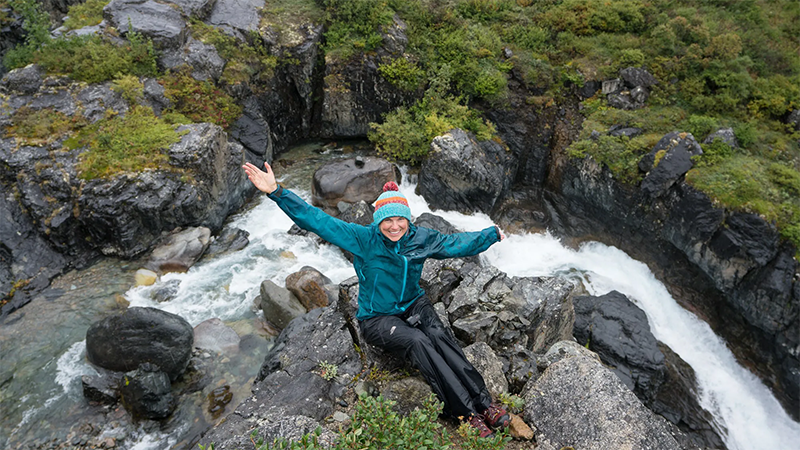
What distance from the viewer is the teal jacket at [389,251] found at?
463cm

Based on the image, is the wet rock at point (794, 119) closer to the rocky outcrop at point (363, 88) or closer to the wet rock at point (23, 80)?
the rocky outcrop at point (363, 88)

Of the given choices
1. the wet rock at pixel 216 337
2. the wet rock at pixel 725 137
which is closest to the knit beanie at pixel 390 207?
the wet rock at pixel 216 337

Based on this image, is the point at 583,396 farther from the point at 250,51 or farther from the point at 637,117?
the point at 250,51

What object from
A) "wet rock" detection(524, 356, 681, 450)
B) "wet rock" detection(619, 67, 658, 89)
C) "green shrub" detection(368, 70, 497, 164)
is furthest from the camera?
"wet rock" detection(619, 67, 658, 89)

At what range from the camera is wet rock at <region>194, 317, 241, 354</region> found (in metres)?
9.17

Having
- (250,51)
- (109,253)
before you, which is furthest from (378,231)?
(250,51)

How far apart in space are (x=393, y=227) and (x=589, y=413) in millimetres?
3084

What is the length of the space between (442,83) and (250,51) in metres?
7.72

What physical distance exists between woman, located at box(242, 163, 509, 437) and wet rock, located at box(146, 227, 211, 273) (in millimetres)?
8113

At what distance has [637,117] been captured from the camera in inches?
576

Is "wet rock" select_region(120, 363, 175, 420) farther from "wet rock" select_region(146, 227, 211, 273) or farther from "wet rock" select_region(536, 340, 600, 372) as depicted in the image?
"wet rock" select_region(536, 340, 600, 372)

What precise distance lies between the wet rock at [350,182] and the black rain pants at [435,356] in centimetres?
921

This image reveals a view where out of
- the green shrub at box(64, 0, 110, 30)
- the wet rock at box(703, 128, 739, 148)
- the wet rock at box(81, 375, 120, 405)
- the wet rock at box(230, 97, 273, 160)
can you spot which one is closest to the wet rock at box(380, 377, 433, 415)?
the wet rock at box(81, 375, 120, 405)

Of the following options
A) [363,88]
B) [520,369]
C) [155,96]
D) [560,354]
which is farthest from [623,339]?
[155,96]
